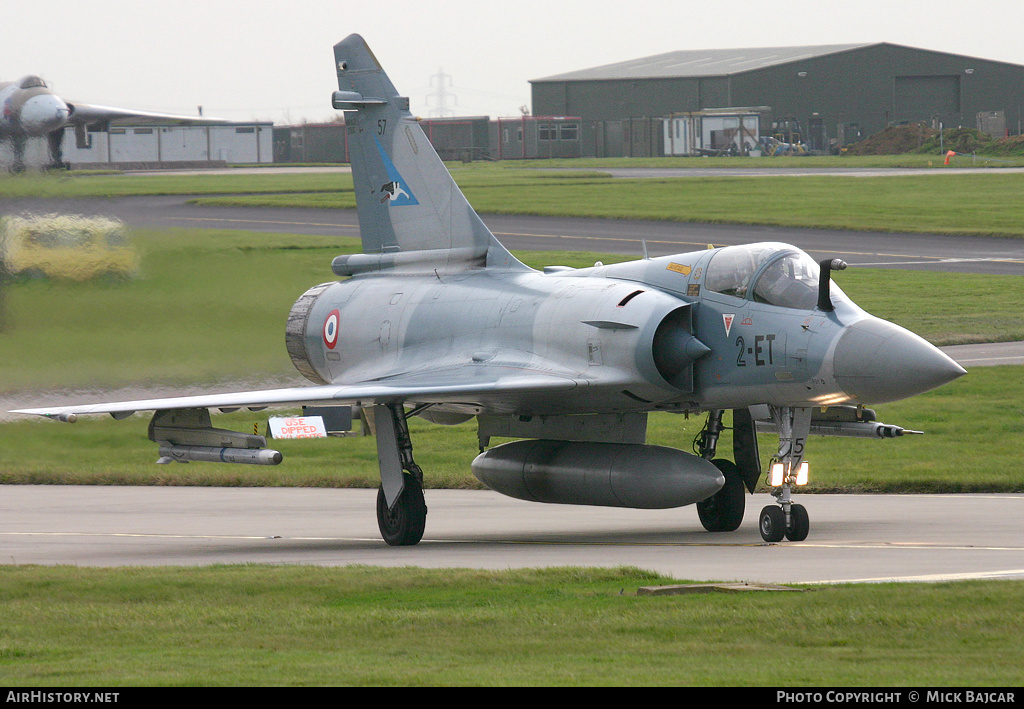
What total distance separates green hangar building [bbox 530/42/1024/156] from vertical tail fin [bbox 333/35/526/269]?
85.0 metres

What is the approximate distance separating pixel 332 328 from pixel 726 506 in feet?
20.0

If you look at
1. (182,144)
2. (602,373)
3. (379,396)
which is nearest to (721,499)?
(602,373)

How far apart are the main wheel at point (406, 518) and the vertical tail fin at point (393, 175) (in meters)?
4.13

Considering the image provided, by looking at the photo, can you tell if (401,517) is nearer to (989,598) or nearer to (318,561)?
(318,561)

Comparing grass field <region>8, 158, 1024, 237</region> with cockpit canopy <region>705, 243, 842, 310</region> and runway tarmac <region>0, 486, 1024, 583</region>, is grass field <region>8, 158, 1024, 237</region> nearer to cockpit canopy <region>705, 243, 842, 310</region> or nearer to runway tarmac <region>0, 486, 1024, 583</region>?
runway tarmac <region>0, 486, 1024, 583</region>

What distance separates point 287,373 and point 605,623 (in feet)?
51.4

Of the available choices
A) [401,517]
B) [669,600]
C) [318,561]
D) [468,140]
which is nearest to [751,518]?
[401,517]

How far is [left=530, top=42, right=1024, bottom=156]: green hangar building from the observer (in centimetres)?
10881

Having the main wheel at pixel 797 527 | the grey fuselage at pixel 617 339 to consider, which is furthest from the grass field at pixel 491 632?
the grey fuselage at pixel 617 339

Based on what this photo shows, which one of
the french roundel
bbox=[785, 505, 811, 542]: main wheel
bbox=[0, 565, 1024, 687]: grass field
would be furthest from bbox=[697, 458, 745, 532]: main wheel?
the french roundel

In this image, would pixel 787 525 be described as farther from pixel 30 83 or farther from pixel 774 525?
pixel 30 83

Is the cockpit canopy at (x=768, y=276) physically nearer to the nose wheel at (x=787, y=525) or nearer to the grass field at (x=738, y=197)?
the nose wheel at (x=787, y=525)

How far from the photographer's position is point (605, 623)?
34.7ft

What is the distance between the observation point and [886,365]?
1502cm
